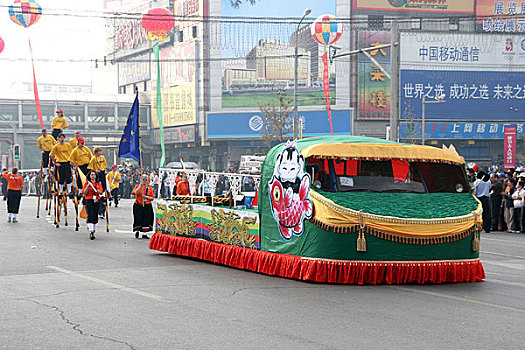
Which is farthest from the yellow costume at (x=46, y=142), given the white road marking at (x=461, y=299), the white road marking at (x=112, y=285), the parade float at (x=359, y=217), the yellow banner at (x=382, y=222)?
the white road marking at (x=461, y=299)

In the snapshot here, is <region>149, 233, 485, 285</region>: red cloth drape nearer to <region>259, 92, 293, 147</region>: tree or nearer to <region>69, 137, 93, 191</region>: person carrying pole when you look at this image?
<region>69, 137, 93, 191</region>: person carrying pole

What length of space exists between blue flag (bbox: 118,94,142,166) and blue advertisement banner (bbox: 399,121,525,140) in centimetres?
5030

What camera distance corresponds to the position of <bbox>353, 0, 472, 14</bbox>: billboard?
6788 centimetres

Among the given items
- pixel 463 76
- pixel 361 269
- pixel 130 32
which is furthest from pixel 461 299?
pixel 130 32

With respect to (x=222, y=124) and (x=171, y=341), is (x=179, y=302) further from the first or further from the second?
(x=222, y=124)

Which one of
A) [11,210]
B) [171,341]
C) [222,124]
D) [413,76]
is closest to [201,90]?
[222,124]

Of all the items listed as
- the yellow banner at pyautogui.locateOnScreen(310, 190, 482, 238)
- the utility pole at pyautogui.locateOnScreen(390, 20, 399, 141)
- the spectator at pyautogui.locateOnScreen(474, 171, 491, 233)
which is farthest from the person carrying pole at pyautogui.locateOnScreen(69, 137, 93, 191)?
the spectator at pyautogui.locateOnScreen(474, 171, 491, 233)

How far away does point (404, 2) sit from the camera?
69062 mm

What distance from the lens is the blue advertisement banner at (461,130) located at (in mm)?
66812

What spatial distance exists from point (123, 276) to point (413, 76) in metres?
58.9

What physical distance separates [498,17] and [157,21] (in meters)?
41.6

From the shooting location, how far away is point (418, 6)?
69.4m

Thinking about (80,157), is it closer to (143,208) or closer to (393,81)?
(143,208)

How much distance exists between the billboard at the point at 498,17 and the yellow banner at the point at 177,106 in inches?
1087
